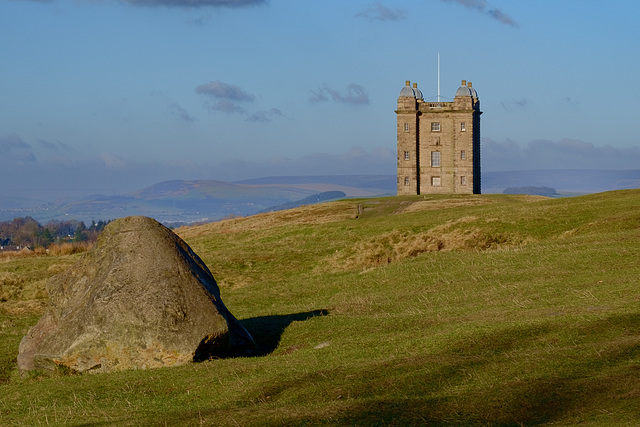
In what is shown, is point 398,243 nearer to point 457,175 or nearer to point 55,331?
point 55,331

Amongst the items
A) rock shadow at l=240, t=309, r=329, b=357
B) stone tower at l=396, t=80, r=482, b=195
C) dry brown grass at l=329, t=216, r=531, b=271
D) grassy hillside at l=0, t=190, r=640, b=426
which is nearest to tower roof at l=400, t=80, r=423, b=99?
stone tower at l=396, t=80, r=482, b=195

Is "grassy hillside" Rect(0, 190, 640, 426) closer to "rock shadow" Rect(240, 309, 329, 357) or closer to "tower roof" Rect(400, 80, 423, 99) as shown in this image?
"rock shadow" Rect(240, 309, 329, 357)

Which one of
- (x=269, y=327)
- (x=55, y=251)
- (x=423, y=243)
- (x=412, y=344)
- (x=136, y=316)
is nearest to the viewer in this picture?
(x=412, y=344)

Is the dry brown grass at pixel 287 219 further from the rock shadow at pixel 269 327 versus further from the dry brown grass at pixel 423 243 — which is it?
the rock shadow at pixel 269 327

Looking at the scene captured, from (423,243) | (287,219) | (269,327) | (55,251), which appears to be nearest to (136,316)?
(269,327)

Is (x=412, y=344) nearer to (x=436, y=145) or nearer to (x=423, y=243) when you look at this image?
(x=423, y=243)

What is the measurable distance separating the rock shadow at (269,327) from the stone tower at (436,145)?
68.0 m

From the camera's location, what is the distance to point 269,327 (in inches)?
1023

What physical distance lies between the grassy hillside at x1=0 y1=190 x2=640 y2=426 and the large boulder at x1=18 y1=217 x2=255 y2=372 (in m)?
0.64

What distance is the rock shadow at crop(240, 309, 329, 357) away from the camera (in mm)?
23572

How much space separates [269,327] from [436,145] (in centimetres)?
7178

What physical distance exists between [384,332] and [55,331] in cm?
860

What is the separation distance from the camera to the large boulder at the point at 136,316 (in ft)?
67.6

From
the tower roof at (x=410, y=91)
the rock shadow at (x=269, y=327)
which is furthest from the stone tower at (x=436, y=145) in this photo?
the rock shadow at (x=269, y=327)
